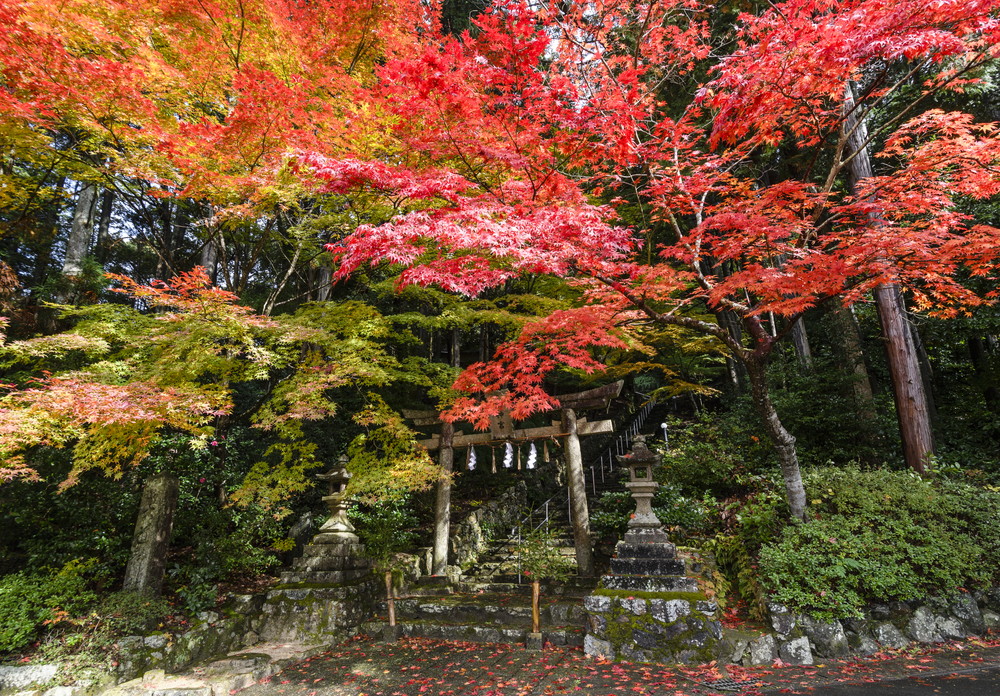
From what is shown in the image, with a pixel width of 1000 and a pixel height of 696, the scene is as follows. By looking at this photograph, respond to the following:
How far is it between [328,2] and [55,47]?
5.53 metres

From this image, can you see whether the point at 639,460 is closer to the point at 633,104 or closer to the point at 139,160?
the point at 633,104

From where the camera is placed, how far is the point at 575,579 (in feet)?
25.2

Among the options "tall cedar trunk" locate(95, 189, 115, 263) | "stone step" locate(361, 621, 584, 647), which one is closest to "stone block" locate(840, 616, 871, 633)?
"stone step" locate(361, 621, 584, 647)

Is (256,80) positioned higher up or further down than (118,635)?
higher up

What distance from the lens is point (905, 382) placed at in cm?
805

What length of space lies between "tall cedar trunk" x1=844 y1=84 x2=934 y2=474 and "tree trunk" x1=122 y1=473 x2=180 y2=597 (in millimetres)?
11763

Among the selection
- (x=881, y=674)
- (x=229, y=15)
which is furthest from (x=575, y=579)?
(x=229, y=15)

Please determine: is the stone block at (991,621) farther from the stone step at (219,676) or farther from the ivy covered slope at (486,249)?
the stone step at (219,676)

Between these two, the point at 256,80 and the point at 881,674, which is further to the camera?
the point at 256,80

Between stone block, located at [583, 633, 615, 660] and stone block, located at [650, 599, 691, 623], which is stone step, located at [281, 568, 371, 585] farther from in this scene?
stone block, located at [650, 599, 691, 623]

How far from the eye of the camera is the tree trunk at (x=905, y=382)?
25.6ft

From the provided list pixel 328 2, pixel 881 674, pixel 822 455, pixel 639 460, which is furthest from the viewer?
pixel 328 2

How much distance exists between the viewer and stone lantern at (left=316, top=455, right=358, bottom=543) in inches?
321

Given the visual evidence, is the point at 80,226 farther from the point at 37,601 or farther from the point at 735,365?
the point at 735,365
